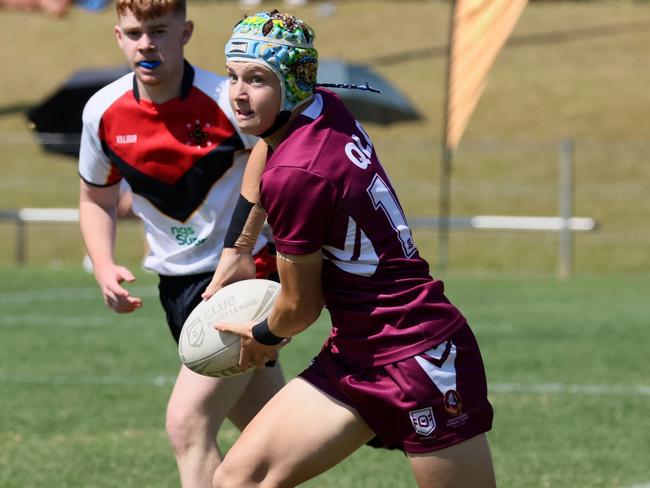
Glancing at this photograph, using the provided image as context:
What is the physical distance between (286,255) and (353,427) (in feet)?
1.78

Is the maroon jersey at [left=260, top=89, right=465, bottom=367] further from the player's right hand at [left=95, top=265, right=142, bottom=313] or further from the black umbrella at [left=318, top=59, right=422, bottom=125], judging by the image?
the black umbrella at [left=318, top=59, right=422, bottom=125]

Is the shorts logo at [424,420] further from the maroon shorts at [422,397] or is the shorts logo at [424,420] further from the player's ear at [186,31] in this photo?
the player's ear at [186,31]

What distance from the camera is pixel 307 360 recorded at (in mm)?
9539

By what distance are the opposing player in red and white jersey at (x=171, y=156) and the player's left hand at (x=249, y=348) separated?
0.61 meters

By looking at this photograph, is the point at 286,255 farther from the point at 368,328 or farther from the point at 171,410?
the point at 171,410

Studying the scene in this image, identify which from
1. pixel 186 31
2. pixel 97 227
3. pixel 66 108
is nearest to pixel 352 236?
pixel 186 31

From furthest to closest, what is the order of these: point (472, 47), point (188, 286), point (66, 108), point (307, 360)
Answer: point (66, 108) → point (472, 47) → point (307, 360) → point (188, 286)

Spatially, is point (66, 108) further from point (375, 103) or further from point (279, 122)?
point (279, 122)

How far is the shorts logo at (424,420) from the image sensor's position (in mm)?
3684

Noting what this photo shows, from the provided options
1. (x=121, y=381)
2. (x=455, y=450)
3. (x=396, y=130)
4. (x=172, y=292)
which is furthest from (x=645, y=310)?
(x=396, y=130)

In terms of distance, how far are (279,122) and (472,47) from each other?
7.06 m

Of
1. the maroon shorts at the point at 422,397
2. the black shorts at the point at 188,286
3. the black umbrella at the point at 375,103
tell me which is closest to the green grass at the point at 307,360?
the black shorts at the point at 188,286

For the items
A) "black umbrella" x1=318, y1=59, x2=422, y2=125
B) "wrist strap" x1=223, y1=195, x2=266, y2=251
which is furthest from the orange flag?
"black umbrella" x1=318, y1=59, x2=422, y2=125

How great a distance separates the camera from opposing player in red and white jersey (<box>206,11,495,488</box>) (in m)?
3.66
